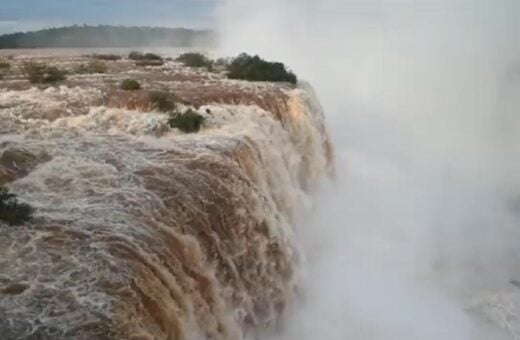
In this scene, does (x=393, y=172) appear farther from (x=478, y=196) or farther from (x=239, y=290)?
(x=239, y=290)

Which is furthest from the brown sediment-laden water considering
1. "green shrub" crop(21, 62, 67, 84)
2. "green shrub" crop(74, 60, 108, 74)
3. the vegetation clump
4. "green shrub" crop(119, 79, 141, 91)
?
the vegetation clump

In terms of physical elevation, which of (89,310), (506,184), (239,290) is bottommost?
(506,184)

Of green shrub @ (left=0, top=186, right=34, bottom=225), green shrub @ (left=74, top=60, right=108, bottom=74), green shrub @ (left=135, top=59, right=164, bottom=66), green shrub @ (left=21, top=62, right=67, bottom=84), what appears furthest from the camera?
green shrub @ (left=135, top=59, right=164, bottom=66)

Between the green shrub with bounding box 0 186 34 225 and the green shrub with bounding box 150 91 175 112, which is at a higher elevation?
the green shrub with bounding box 150 91 175 112

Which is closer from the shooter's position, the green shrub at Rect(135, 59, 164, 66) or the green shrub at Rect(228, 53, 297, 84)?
the green shrub at Rect(228, 53, 297, 84)

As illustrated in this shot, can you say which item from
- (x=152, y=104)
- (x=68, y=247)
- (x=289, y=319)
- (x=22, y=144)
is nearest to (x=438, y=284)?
(x=289, y=319)

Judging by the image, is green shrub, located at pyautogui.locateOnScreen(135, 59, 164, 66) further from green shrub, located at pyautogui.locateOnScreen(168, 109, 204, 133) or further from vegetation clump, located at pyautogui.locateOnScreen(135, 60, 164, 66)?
green shrub, located at pyautogui.locateOnScreen(168, 109, 204, 133)

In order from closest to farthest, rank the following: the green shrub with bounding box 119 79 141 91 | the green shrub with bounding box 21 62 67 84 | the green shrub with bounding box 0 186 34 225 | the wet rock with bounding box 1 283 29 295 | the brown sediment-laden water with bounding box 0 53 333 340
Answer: the wet rock with bounding box 1 283 29 295 < the brown sediment-laden water with bounding box 0 53 333 340 < the green shrub with bounding box 0 186 34 225 < the green shrub with bounding box 119 79 141 91 < the green shrub with bounding box 21 62 67 84
